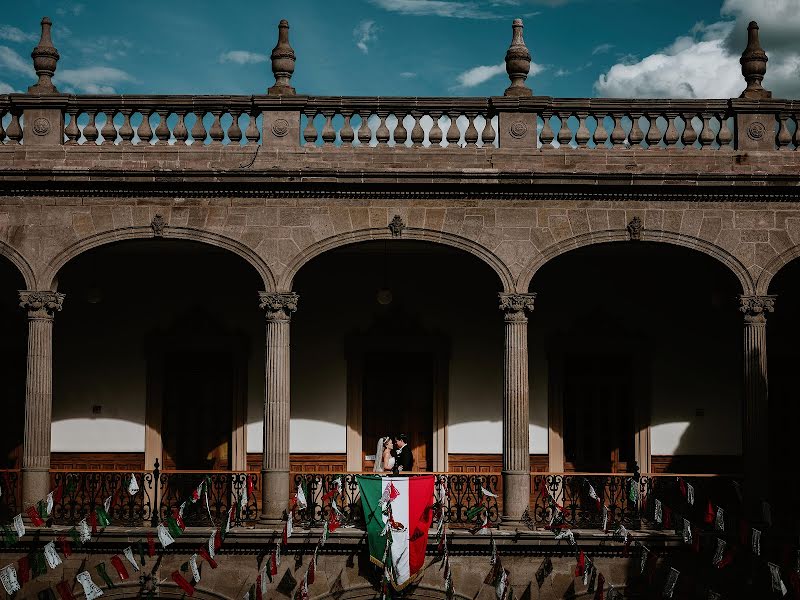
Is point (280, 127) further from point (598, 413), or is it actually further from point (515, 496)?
point (598, 413)

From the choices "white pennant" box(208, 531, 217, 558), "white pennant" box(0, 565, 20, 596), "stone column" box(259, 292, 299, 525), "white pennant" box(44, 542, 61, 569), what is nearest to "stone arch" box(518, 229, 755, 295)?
"stone column" box(259, 292, 299, 525)

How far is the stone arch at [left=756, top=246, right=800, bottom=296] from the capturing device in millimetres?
13852

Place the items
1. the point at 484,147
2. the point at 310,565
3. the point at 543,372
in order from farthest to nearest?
the point at 543,372
the point at 484,147
the point at 310,565

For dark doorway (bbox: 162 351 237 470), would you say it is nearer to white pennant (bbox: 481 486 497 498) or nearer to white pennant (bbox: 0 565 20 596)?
white pennant (bbox: 0 565 20 596)

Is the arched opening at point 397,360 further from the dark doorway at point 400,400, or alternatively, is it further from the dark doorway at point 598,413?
the dark doorway at point 598,413

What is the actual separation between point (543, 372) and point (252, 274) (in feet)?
16.0

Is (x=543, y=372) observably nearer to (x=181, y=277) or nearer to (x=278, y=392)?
(x=278, y=392)

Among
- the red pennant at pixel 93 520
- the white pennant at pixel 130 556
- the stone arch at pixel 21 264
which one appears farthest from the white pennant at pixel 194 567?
the stone arch at pixel 21 264

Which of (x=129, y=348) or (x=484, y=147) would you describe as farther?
(x=129, y=348)

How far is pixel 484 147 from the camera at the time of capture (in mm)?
14266

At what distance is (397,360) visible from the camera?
16.5 meters

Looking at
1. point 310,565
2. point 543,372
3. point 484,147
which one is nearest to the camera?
point 310,565

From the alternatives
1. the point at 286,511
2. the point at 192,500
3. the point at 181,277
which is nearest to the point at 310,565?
the point at 286,511

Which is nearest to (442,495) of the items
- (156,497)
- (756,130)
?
(156,497)
